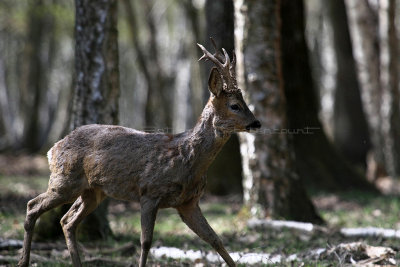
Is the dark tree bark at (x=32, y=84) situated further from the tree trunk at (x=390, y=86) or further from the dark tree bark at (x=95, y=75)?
the dark tree bark at (x=95, y=75)

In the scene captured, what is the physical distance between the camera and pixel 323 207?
1218 centimetres

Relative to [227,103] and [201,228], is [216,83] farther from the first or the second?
[201,228]

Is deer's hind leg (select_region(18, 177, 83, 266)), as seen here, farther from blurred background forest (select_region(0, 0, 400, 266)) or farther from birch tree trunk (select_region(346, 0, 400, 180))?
birch tree trunk (select_region(346, 0, 400, 180))

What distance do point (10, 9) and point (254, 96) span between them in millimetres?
25551

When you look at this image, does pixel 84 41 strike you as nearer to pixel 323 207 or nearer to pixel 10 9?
pixel 323 207

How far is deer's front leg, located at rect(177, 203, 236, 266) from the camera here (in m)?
6.12

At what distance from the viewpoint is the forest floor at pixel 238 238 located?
6.86 m

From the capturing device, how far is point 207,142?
5973 millimetres

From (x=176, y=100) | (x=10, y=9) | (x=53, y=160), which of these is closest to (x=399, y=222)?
(x=53, y=160)

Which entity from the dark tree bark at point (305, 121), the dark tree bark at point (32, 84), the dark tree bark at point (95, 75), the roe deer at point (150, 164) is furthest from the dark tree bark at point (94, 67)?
the dark tree bark at point (32, 84)

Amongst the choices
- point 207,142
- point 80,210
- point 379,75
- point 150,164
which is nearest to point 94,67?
point 80,210

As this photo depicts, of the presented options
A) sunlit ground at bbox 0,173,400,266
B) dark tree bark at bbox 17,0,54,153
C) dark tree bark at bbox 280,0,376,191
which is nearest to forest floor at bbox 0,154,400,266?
sunlit ground at bbox 0,173,400,266

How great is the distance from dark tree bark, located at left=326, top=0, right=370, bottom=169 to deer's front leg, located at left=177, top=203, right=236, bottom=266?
45.1 feet

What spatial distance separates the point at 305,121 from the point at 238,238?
6.23 meters
